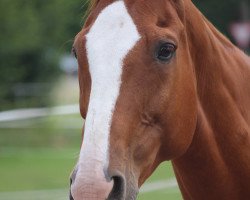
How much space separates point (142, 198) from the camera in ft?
34.6

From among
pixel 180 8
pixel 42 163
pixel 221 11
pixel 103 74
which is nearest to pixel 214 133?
pixel 180 8

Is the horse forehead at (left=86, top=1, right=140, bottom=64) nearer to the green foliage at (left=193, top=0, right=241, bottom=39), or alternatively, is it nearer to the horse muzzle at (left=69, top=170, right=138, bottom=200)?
the horse muzzle at (left=69, top=170, right=138, bottom=200)

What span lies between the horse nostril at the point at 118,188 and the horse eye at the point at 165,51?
617mm

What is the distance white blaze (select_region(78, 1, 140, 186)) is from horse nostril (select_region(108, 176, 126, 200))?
79 mm

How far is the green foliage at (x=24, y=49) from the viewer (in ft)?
76.4

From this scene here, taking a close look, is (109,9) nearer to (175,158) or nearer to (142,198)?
(175,158)

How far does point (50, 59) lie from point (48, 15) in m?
2.86

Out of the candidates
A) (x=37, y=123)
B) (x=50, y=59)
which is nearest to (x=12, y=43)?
(x=50, y=59)

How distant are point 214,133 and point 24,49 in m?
20.6

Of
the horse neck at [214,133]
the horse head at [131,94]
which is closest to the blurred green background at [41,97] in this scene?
the horse neck at [214,133]

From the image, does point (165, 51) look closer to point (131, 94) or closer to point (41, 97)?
point (131, 94)

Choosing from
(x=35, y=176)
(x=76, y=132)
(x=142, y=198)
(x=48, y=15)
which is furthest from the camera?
(x=48, y=15)

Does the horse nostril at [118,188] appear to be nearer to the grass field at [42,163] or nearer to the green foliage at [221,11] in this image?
the grass field at [42,163]

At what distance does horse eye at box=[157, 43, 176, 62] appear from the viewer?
3404 mm
